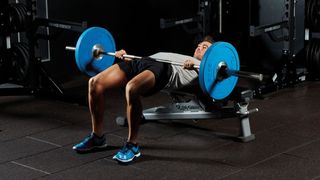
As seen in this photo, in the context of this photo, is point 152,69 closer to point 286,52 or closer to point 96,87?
point 96,87

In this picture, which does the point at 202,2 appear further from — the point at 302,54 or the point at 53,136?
the point at 53,136

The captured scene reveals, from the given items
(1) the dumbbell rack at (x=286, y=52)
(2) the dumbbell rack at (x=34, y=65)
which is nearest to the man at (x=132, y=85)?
(2) the dumbbell rack at (x=34, y=65)

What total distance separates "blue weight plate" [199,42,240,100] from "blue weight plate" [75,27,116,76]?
2.67 ft

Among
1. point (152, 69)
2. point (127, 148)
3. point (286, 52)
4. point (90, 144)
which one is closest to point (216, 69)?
point (152, 69)

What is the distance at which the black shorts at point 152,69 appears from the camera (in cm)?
350

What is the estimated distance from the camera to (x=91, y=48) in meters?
3.81

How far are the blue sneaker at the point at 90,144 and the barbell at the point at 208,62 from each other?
50cm

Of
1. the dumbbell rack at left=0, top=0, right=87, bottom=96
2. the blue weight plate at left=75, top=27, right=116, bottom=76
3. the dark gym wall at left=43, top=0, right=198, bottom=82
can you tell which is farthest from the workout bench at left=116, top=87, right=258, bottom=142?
the dark gym wall at left=43, top=0, right=198, bottom=82

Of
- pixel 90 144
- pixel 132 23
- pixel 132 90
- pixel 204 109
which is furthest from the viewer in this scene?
pixel 132 23

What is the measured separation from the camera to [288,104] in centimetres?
463

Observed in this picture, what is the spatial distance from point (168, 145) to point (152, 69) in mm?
500

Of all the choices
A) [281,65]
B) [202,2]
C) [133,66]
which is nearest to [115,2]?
[202,2]

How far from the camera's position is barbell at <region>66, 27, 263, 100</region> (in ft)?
11.0

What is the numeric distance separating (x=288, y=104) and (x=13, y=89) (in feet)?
7.53
